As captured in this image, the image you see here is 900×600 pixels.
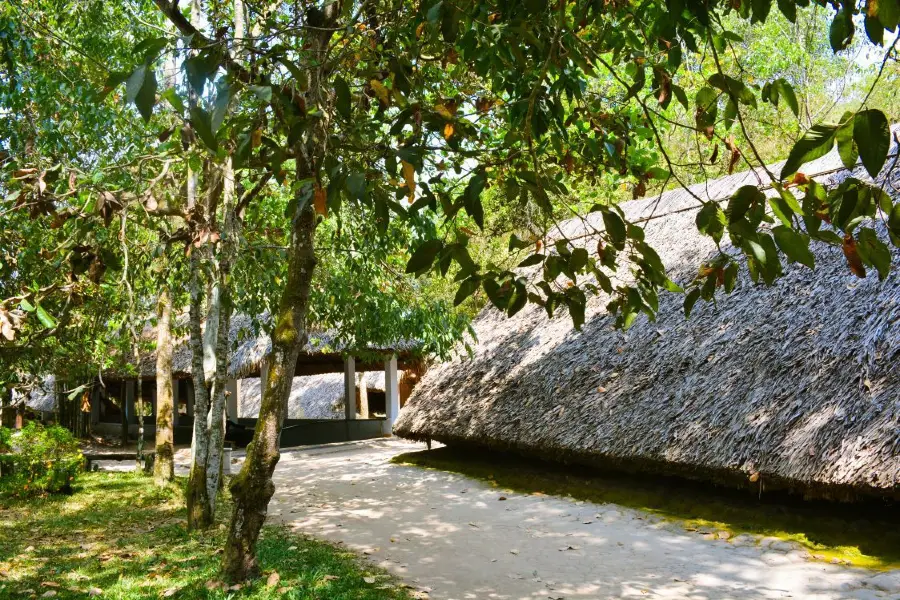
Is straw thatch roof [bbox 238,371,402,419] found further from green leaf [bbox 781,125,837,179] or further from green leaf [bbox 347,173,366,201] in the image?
green leaf [bbox 781,125,837,179]

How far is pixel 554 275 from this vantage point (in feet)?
5.99

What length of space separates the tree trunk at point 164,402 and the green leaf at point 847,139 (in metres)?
7.96

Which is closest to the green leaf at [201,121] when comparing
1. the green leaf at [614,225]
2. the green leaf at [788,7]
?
the green leaf at [614,225]

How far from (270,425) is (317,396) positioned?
632 inches

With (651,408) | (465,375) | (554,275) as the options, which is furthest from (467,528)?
(554,275)

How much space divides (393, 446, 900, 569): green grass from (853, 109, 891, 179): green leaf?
15.1 ft

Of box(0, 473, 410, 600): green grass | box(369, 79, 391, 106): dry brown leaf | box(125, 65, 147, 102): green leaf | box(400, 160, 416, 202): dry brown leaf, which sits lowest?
box(0, 473, 410, 600): green grass

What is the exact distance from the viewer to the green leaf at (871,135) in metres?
1.12

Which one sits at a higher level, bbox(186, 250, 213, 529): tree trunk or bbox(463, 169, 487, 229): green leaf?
bbox(463, 169, 487, 229): green leaf

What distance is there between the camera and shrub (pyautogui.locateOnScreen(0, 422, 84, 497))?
326 inches

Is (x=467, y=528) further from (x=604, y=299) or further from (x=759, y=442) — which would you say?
(x=604, y=299)

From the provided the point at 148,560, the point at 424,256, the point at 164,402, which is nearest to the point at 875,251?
the point at 424,256

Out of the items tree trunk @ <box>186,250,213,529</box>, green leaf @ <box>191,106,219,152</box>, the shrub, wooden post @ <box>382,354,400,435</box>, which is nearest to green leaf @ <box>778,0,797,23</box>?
green leaf @ <box>191,106,219,152</box>

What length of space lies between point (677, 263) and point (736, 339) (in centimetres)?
214
